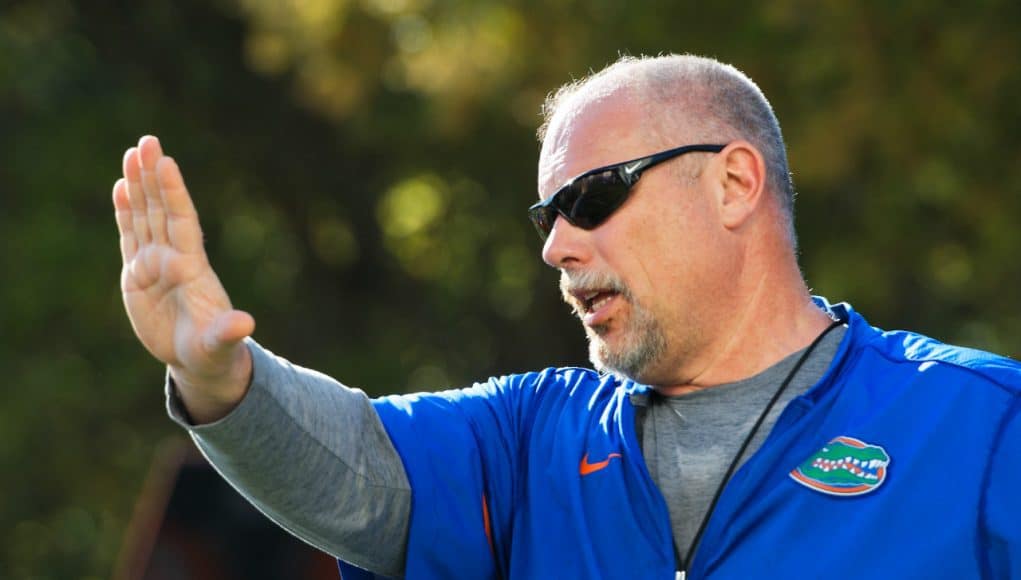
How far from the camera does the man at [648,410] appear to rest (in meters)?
2.58

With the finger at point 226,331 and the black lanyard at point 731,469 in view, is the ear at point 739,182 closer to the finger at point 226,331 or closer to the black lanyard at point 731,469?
the black lanyard at point 731,469

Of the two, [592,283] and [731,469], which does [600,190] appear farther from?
[731,469]

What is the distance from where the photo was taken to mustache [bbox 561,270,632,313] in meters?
2.96

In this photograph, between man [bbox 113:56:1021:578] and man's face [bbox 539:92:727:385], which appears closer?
man [bbox 113:56:1021:578]

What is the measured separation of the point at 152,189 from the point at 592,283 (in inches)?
34.3

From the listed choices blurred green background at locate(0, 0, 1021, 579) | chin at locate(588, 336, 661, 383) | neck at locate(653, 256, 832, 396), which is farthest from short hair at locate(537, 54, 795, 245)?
blurred green background at locate(0, 0, 1021, 579)

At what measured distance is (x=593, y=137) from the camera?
306 centimetres

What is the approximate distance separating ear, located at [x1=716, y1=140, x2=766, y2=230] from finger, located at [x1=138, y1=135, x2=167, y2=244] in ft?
3.66

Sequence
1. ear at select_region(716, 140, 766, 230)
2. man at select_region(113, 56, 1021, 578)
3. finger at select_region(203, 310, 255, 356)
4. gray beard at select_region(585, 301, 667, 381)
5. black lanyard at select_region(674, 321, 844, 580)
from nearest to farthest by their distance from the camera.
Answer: finger at select_region(203, 310, 255, 356), man at select_region(113, 56, 1021, 578), black lanyard at select_region(674, 321, 844, 580), gray beard at select_region(585, 301, 667, 381), ear at select_region(716, 140, 766, 230)

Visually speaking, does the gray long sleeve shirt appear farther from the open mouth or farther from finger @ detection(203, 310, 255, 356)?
the open mouth

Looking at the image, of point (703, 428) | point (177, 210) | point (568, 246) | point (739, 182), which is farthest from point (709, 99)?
point (177, 210)

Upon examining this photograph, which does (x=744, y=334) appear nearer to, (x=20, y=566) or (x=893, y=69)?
(x=893, y=69)

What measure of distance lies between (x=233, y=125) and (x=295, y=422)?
9.30 m

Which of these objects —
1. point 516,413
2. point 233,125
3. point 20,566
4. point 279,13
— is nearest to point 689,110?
point 516,413
